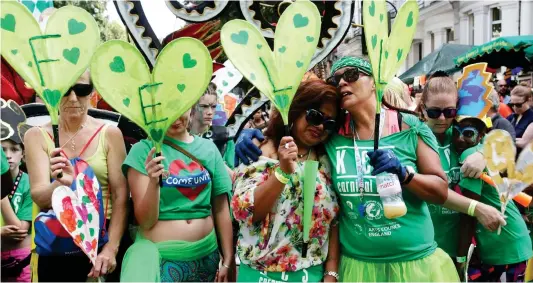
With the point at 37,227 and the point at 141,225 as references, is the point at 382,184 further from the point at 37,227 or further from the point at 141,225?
the point at 37,227

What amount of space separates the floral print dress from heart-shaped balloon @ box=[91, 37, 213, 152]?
423 millimetres

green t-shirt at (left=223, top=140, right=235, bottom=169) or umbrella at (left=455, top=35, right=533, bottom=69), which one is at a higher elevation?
green t-shirt at (left=223, top=140, right=235, bottom=169)

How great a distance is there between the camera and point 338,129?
2.58m

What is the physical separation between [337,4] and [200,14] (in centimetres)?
97

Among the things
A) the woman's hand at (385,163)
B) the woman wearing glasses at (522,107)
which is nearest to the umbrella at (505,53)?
the woman wearing glasses at (522,107)

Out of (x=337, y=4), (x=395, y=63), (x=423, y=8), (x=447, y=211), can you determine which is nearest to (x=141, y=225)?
(x=395, y=63)

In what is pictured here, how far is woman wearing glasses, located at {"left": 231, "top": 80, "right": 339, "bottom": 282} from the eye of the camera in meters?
2.47

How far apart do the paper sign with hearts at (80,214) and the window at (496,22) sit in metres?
15.0

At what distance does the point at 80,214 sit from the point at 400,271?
4.60 feet

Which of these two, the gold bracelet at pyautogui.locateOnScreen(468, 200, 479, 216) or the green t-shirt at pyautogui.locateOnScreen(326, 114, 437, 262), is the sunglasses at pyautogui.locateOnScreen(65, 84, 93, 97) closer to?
the green t-shirt at pyautogui.locateOnScreen(326, 114, 437, 262)

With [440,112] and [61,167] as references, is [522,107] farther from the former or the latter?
[61,167]

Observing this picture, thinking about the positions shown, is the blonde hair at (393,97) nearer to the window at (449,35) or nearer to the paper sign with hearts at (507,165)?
the paper sign with hearts at (507,165)

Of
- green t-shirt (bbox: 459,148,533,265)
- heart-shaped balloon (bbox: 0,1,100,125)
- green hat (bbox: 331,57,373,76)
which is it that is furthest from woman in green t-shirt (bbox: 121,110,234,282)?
green t-shirt (bbox: 459,148,533,265)

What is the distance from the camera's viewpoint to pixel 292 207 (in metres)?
2.47
